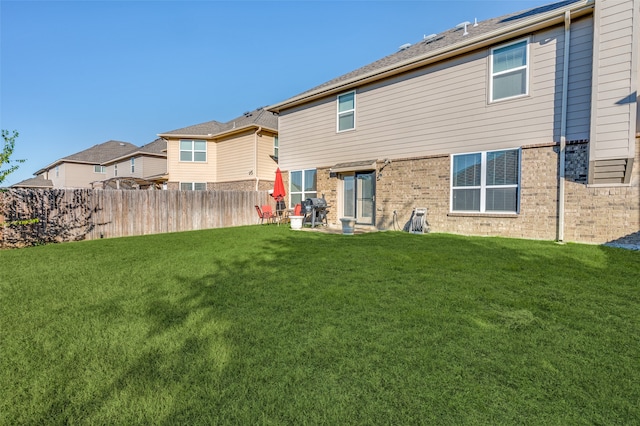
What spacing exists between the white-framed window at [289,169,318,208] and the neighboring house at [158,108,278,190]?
13.1 ft

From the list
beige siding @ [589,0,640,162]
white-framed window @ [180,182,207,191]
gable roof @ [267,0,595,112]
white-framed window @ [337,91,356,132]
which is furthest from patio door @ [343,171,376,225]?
white-framed window @ [180,182,207,191]

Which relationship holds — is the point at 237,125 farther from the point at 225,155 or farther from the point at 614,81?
the point at 614,81

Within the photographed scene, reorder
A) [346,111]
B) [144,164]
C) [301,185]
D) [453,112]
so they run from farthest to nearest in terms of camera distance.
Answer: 1. [144,164]
2. [301,185]
3. [346,111]
4. [453,112]

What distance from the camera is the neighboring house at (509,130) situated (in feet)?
21.1

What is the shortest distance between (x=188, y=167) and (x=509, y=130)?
58.9ft

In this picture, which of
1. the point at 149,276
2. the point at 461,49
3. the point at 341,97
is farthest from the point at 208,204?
Answer: the point at 461,49

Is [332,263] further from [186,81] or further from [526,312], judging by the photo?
[186,81]

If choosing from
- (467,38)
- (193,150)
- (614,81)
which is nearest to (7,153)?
(193,150)

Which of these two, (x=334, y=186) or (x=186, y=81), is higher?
(x=186, y=81)

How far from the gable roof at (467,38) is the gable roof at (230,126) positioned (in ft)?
16.5

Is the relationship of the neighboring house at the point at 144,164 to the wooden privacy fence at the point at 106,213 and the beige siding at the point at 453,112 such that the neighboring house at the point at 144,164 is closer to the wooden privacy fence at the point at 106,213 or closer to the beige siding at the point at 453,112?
the wooden privacy fence at the point at 106,213

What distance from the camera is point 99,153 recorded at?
3045cm

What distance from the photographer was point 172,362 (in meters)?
2.25

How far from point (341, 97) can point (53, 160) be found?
35.4 m
